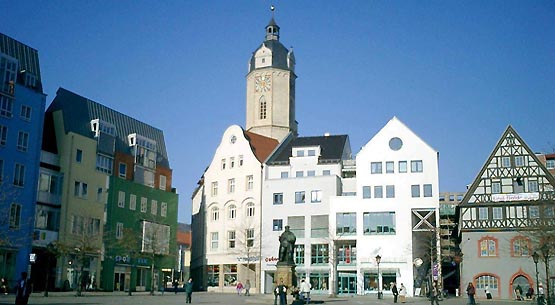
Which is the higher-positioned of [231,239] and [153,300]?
[231,239]

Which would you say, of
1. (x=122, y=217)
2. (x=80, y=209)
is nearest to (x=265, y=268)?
(x=122, y=217)

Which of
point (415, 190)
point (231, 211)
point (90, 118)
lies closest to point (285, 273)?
point (415, 190)

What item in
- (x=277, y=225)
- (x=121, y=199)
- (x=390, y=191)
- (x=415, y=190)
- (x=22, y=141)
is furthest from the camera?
(x=277, y=225)

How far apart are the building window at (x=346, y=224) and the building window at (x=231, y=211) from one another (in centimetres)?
1330

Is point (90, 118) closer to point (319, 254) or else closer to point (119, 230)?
point (119, 230)

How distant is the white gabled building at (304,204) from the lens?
236 ft

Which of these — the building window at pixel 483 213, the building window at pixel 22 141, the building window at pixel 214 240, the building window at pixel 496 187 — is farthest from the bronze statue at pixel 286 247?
the building window at pixel 214 240

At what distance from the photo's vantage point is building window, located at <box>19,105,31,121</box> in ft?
185

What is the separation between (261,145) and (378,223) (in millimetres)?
19573

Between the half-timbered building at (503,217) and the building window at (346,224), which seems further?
the building window at (346,224)

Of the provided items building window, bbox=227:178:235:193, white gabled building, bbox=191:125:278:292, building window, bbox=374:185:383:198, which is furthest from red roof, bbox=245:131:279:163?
building window, bbox=374:185:383:198

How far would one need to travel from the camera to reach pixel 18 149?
55594 mm

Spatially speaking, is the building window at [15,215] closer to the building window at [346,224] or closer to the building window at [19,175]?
the building window at [19,175]

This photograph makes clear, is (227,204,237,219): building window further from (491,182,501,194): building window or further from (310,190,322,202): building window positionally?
(491,182,501,194): building window
